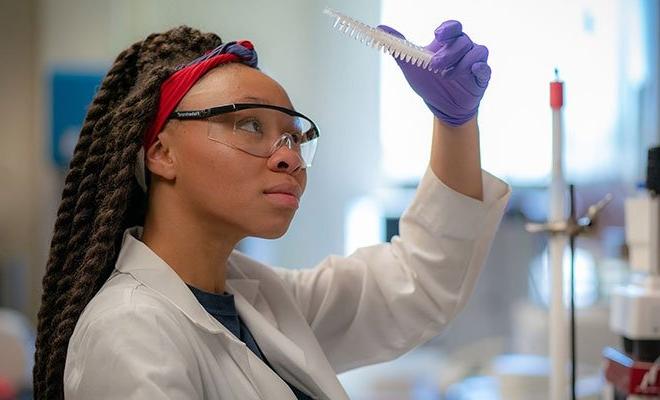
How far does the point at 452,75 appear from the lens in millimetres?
1139

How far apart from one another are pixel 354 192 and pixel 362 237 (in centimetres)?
21

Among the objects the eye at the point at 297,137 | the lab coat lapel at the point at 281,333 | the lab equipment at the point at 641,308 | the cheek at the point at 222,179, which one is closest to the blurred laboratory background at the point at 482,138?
the lab equipment at the point at 641,308

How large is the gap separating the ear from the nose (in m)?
0.14

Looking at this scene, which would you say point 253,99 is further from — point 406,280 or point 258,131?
point 406,280

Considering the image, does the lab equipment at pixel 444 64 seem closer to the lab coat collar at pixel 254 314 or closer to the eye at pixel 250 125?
the eye at pixel 250 125

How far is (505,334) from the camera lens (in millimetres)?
2928

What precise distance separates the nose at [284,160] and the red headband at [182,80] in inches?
6.0

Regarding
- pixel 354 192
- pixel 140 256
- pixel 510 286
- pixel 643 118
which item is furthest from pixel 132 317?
pixel 510 286

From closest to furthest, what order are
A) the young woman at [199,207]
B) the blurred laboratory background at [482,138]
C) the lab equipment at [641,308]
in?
the young woman at [199,207] < the lab equipment at [641,308] < the blurred laboratory background at [482,138]

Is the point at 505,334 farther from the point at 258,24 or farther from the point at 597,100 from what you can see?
the point at 258,24

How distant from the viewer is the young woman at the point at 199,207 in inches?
41.2

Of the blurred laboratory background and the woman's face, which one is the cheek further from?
the blurred laboratory background

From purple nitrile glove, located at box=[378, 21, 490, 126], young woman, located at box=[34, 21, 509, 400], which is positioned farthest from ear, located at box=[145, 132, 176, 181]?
purple nitrile glove, located at box=[378, 21, 490, 126]

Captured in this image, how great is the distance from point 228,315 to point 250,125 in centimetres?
28
